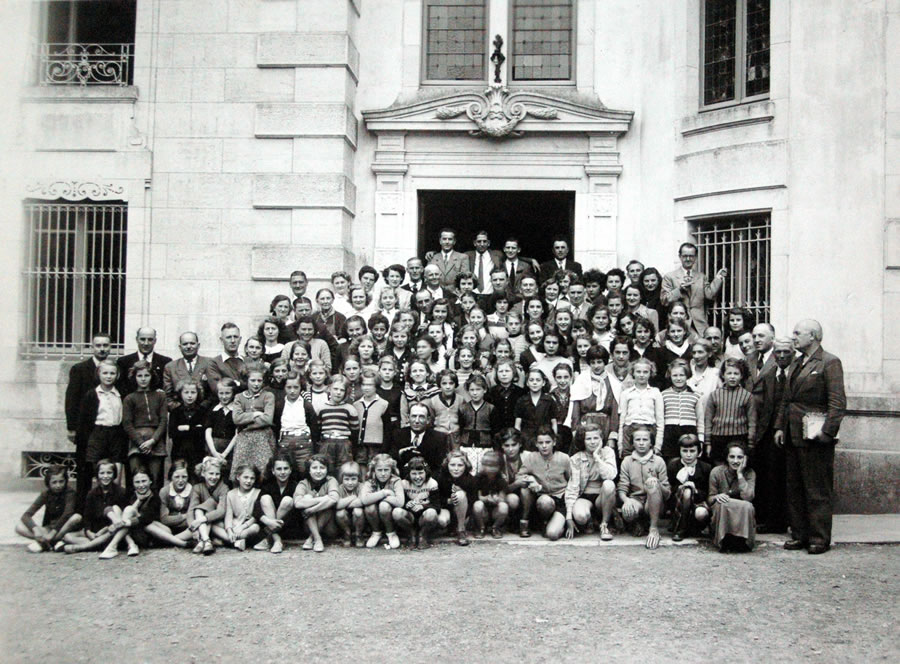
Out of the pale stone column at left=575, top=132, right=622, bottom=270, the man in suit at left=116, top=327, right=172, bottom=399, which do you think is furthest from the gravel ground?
the pale stone column at left=575, top=132, right=622, bottom=270

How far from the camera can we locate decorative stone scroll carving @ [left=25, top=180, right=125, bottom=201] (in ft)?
41.5

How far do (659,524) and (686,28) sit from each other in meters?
6.89

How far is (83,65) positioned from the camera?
42.5 ft

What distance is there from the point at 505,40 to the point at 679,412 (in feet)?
21.2

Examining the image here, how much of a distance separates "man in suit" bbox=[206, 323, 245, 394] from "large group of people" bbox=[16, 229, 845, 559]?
0.07ft

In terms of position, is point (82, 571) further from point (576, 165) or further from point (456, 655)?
point (576, 165)

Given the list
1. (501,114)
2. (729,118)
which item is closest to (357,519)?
(501,114)

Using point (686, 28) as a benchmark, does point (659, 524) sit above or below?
below

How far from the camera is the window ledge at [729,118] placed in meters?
12.1

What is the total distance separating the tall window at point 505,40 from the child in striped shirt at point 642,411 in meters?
5.67

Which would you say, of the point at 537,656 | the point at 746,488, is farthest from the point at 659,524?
the point at 537,656

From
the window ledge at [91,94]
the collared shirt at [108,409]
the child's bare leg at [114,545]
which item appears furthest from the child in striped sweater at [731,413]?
the window ledge at [91,94]

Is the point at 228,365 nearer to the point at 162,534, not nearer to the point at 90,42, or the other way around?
the point at 162,534

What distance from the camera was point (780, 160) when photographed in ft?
38.9
